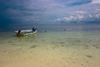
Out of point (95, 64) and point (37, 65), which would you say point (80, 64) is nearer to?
point (95, 64)

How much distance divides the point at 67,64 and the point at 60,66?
539mm

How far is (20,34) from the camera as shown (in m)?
19.4

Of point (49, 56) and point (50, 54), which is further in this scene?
point (50, 54)

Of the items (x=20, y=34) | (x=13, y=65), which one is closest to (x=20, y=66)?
(x=13, y=65)

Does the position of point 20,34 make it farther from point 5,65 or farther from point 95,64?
point 95,64

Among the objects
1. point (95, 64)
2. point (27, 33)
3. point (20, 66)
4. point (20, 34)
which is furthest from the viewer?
point (27, 33)

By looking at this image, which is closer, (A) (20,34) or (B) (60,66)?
(B) (60,66)

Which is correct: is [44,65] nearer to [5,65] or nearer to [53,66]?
[53,66]

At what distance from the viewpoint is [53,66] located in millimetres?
4902

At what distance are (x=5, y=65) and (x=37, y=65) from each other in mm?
1966

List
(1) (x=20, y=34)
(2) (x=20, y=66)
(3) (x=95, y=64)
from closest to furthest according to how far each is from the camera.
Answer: (2) (x=20, y=66), (3) (x=95, y=64), (1) (x=20, y=34)

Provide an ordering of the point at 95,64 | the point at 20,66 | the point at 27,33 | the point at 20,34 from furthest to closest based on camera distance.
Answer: the point at 27,33 < the point at 20,34 < the point at 95,64 < the point at 20,66

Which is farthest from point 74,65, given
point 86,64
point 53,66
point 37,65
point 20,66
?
point 20,66

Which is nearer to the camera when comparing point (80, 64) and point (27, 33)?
point (80, 64)
